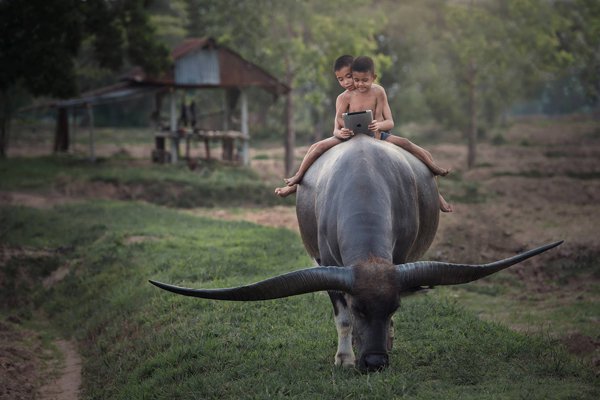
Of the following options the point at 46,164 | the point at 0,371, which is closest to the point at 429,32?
the point at 46,164

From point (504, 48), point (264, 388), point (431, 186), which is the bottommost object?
point (264, 388)

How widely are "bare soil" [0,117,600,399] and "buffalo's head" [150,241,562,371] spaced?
11.6 feet

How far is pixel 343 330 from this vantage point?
256 inches

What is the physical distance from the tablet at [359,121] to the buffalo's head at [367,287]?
5.86 ft

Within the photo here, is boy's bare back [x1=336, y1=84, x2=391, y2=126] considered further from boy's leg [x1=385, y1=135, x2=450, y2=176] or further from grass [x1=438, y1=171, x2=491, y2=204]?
grass [x1=438, y1=171, x2=491, y2=204]

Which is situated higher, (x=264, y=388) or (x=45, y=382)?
(x=264, y=388)

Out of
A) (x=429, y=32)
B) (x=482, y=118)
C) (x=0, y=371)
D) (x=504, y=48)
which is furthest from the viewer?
(x=482, y=118)

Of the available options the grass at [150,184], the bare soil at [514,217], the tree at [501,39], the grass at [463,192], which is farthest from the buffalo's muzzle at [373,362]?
the tree at [501,39]

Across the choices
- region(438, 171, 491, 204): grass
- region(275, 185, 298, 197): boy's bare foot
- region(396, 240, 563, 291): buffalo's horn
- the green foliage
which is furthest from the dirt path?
region(438, 171, 491, 204): grass

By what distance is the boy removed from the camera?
280 inches

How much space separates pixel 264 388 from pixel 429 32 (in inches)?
1406

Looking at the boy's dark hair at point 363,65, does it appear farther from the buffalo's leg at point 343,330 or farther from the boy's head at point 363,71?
the buffalo's leg at point 343,330

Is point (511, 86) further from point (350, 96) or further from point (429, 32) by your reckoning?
point (350, 96)

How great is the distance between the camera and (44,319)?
38.7 feet
